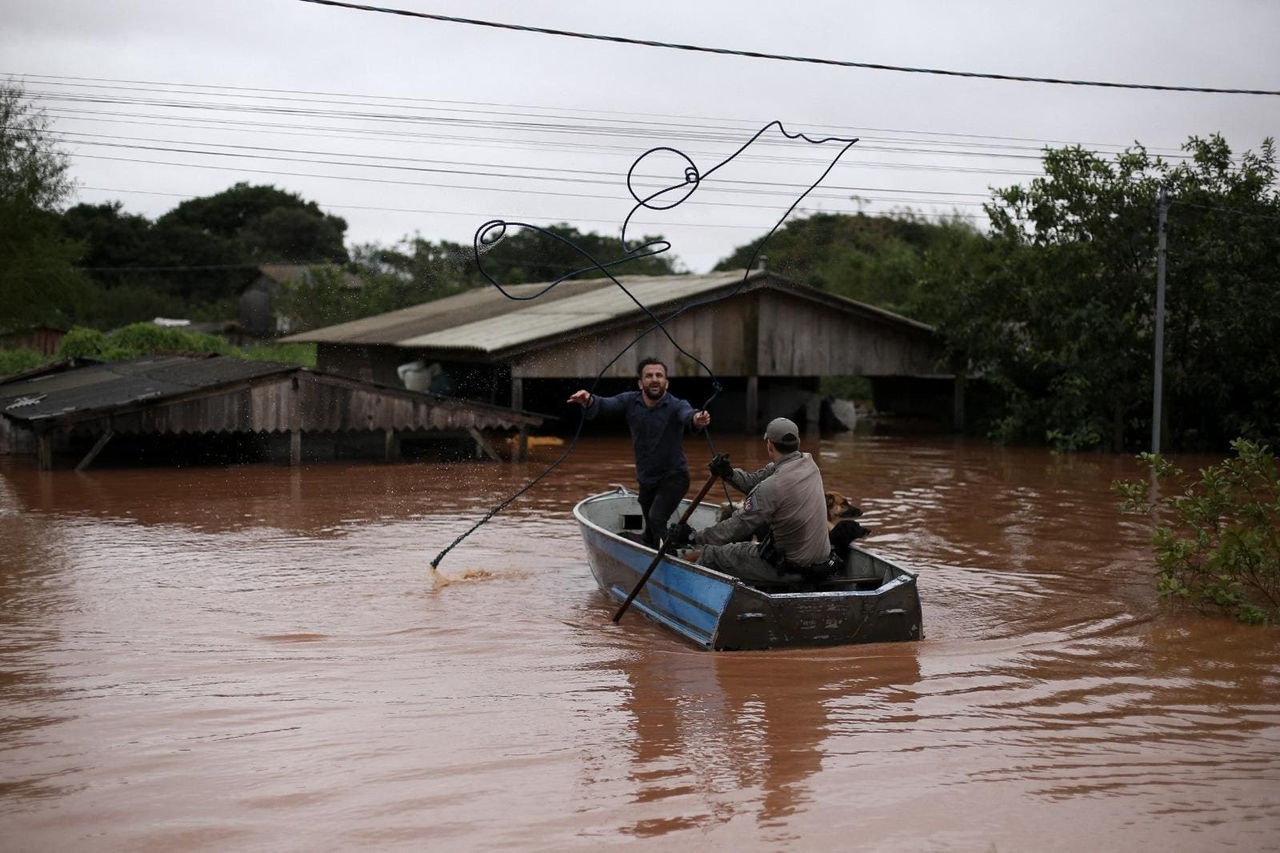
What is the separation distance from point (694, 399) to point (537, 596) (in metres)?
21.1

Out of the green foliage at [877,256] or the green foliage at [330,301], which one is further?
the green foliage at [330,301]

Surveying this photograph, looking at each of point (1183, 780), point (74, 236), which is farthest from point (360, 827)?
point (74, 236)

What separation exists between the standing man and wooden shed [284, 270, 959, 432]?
12.2m

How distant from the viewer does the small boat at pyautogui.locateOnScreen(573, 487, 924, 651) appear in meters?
8.13

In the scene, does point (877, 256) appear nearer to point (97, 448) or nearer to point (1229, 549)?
point (97, 448)

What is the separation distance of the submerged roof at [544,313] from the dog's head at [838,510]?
35.6ft

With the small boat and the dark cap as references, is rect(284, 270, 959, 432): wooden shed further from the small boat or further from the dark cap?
the dark cap

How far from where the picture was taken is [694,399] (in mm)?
31500

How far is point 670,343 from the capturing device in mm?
25594

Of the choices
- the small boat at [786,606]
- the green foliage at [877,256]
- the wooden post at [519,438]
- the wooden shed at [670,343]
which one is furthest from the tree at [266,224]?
the small boat at [786,606]

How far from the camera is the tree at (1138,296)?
74.3 feet

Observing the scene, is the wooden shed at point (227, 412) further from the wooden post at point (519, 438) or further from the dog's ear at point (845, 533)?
the dog's ear at point (845, 533)

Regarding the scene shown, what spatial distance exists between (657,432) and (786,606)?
2311 mm

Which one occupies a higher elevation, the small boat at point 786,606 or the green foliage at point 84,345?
the green foliage at point 84,345
